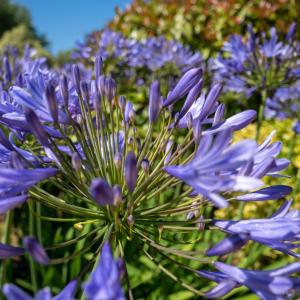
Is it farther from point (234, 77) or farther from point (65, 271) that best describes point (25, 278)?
point (234, 77)

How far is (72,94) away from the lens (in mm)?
2121

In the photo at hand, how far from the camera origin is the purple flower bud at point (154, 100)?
66.1 inches

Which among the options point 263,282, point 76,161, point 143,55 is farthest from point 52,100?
point 143,55

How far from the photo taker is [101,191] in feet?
4.29

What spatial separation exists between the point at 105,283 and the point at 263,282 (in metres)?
0.53

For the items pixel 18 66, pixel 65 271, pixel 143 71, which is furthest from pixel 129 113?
pixel 143 71

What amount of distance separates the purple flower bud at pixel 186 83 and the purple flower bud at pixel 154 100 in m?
0.14

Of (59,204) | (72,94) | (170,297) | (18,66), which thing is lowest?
(170,297)

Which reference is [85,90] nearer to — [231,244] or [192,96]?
[192,96]

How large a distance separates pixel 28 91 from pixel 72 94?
39 centimetres

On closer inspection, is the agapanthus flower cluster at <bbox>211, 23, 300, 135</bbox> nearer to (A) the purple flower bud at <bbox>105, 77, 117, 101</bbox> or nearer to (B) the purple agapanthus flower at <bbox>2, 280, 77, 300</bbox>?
(A) the purple flower bud at <bbox>105, 77, 117, 101</bbox>

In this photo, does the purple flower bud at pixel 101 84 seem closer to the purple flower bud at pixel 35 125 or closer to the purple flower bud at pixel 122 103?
the purple flower bud at pixel 122 103

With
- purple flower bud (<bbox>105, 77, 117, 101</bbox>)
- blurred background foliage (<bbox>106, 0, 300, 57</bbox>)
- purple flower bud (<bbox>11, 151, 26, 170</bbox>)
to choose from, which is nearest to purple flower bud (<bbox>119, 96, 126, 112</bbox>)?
purple flower bud (<bbox>105, 77, 117, 101</bbox>)

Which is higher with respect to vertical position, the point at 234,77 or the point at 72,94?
the point at 234,77
